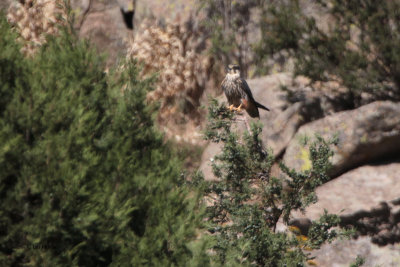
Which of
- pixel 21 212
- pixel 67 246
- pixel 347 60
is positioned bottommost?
pixel 347 60

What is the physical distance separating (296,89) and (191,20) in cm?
321

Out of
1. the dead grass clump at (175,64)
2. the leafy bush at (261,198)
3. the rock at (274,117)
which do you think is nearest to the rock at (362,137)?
the rock at (274,117)

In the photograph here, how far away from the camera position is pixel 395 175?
30.1 feet

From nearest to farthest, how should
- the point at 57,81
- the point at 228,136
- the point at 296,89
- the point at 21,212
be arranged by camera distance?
the point at 21,212 → the point at 57,81 → the point at 228,136 → the point at 296,89

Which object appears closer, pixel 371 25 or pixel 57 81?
pixel 57 81

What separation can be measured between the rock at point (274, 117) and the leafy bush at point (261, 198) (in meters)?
2.97

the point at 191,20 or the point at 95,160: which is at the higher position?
Result: the point at 95,160

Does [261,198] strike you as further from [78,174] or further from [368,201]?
[368,201]

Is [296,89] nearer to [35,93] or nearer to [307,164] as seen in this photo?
[307,164]

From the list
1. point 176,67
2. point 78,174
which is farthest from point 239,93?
point 78,174

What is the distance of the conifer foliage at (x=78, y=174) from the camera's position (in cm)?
402

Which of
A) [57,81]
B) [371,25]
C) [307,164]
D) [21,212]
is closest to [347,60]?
[371,25]

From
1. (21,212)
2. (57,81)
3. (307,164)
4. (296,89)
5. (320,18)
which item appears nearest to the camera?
(21,212)

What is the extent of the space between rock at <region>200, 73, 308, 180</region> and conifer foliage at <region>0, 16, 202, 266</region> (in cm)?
493
